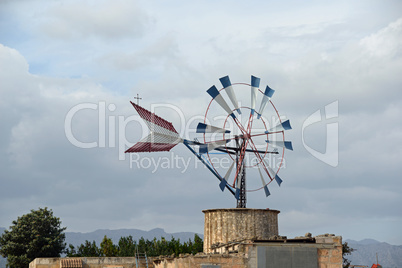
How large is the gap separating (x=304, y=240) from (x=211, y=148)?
12597 millimetres

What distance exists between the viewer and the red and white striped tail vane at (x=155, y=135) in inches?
1538

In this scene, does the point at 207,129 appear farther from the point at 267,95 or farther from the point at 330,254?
the point at 330,254

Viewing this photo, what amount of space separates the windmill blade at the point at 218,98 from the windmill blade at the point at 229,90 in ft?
1.77

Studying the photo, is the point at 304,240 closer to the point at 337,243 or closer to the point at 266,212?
the point at 337,243

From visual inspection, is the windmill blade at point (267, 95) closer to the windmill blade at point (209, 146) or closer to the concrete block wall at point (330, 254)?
the windmill blade at point (209, 146)

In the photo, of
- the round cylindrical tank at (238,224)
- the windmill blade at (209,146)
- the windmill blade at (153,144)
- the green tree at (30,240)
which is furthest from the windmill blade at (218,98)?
the green tree at (30,240)

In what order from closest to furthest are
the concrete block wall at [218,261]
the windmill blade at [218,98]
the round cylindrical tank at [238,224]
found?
the concrete block wall at [218,261], the round cylindrical tank at [238,224], the windmill blade at [218,98]

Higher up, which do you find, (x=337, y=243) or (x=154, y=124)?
(x=154, y=124)

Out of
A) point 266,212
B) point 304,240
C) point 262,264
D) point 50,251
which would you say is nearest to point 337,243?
point 304,240

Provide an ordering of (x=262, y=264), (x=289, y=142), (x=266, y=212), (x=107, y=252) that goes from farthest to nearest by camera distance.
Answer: (x=107, y=252), (x=289, y=142), (x=266, y=212), (x=262, y=264)

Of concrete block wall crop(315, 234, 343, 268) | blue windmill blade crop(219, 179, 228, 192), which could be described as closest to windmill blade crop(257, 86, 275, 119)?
blue windmill blade crop(219, 179, 228, 192)

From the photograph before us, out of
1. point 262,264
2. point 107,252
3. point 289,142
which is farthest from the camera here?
point 107,252

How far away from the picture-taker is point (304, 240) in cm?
3000

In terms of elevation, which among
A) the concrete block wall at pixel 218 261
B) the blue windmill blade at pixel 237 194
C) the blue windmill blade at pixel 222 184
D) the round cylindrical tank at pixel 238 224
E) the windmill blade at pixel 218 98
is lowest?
the concrete block wall at pixel 218 261
